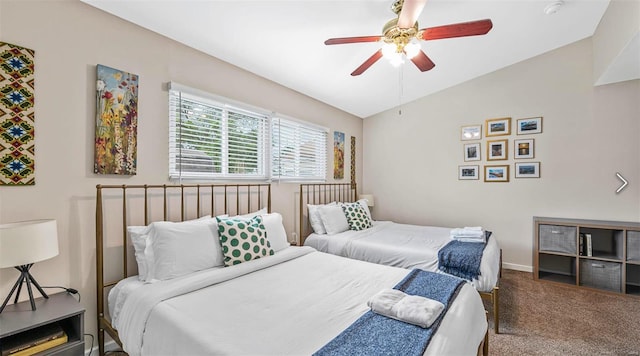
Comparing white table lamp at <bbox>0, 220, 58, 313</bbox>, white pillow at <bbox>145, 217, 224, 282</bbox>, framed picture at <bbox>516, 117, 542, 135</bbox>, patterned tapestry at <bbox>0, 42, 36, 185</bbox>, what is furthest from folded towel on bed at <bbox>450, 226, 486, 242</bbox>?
patterned tapestry at <bbox>0, 42, 36, 185</bbox>

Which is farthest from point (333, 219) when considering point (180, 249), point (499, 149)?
point (499, 149)

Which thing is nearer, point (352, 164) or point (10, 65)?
point (10, 65)

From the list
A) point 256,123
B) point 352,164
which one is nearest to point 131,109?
point 256,123

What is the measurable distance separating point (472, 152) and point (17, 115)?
476 cm

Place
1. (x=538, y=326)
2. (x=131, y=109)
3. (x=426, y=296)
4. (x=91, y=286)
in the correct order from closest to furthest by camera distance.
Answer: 1. (x=426, y=296)
2. (x=91, y=286)
3. (x=131, y=109)
4. (x=538, y=326)

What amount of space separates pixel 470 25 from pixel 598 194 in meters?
3.18

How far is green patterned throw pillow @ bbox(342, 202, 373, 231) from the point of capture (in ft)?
12.0

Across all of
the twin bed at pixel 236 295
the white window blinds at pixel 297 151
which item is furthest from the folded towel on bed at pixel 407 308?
the white window blinds at pixel 297 151

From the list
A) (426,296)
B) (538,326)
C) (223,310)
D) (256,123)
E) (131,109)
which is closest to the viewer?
(223,310)

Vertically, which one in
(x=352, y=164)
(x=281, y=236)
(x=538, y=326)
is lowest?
(x=538, y=326)

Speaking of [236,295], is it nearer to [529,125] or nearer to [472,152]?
[472,152]

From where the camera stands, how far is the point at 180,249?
1.94m

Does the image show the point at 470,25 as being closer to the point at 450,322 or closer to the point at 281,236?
the point at 450,322

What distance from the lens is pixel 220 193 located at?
2721mm
